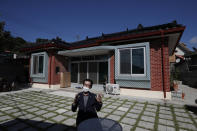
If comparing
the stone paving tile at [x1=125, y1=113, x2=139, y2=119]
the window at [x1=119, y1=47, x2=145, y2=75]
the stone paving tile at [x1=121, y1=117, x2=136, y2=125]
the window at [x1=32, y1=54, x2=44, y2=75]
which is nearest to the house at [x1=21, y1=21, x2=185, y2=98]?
the window at [x1=119, y1=47, x2=145, y2=75]

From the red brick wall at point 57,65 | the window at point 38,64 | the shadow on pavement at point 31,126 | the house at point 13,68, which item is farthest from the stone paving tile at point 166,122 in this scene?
the house at point 13,68

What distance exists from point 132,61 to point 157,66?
140cm

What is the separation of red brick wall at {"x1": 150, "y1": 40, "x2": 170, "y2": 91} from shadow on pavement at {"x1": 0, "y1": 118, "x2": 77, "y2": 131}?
499cm

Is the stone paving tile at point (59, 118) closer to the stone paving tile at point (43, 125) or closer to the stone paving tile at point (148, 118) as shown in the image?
the stone paving tile at point (43, 125)

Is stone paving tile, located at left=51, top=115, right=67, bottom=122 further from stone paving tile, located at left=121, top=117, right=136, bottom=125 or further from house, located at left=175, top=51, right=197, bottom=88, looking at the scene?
house, located at left=175, top=51, right=197, bottom=88

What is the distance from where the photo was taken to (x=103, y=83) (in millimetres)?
7945

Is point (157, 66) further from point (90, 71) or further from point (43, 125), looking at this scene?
point (43, 125)

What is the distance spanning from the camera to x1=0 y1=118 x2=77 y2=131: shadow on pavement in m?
2.63

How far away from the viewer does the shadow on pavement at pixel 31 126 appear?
8.64ft

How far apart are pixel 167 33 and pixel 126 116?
189 inches

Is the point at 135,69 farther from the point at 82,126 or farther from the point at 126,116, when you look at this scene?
the point at 82,126

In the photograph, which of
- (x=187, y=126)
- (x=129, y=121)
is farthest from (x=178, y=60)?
(x=129, y=121)

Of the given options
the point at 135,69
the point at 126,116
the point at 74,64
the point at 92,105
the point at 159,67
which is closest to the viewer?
Result: the point at 92,105

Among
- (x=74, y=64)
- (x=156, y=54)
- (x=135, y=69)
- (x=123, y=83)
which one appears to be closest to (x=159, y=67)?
(x=156, y=54)
